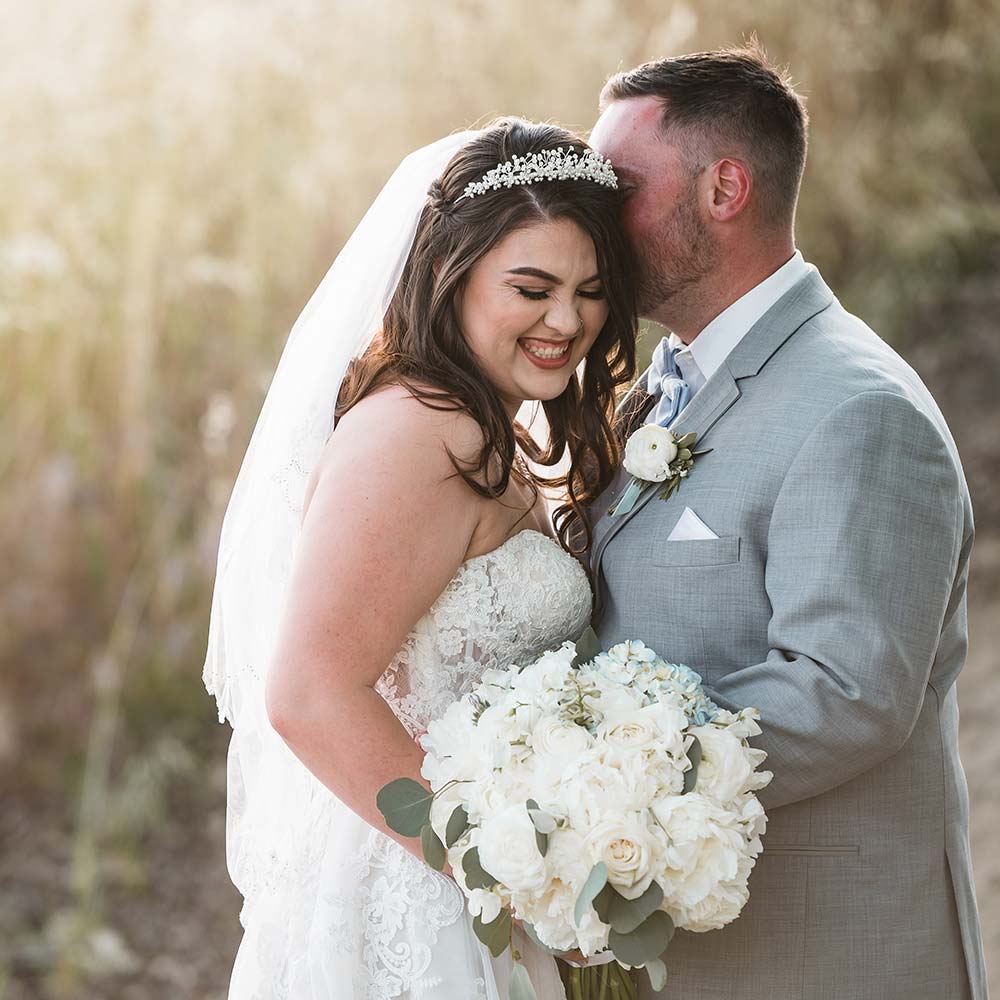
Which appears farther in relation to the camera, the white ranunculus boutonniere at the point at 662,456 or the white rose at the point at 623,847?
the white ranunculus boutonniere at the point at 662,456

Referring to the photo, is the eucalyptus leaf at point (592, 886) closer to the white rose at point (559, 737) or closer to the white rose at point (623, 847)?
the white rose at point (623, 847)

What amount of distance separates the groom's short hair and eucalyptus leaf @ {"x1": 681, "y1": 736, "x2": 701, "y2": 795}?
1334mm

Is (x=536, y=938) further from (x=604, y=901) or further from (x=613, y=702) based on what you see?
(x=613, y=702)

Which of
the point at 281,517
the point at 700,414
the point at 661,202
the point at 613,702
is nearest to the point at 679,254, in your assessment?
the point at 661,202

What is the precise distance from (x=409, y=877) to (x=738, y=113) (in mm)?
1811

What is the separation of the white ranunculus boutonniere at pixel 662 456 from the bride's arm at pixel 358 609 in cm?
45

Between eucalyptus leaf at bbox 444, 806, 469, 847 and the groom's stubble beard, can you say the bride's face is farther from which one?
eucalyptus leaf at bbox 444, 806, 469, 847

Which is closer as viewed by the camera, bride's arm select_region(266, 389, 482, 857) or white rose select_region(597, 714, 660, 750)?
white rose select_region(597, 714, 660, 750)

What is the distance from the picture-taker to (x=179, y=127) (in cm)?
506

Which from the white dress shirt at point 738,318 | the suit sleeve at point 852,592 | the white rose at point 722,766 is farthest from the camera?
the white dress shirt at point 738,318

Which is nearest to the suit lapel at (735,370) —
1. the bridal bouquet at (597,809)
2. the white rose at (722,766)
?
the bridal bouquet at (597,809)

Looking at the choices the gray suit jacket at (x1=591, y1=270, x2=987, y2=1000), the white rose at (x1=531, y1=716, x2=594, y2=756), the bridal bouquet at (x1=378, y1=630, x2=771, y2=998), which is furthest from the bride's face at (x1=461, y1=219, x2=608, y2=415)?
the white rose at (x1=531, y1=716, x2=594, y2=756)

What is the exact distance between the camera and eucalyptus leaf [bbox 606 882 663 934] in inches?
71.7

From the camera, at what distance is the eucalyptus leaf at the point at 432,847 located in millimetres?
1993
